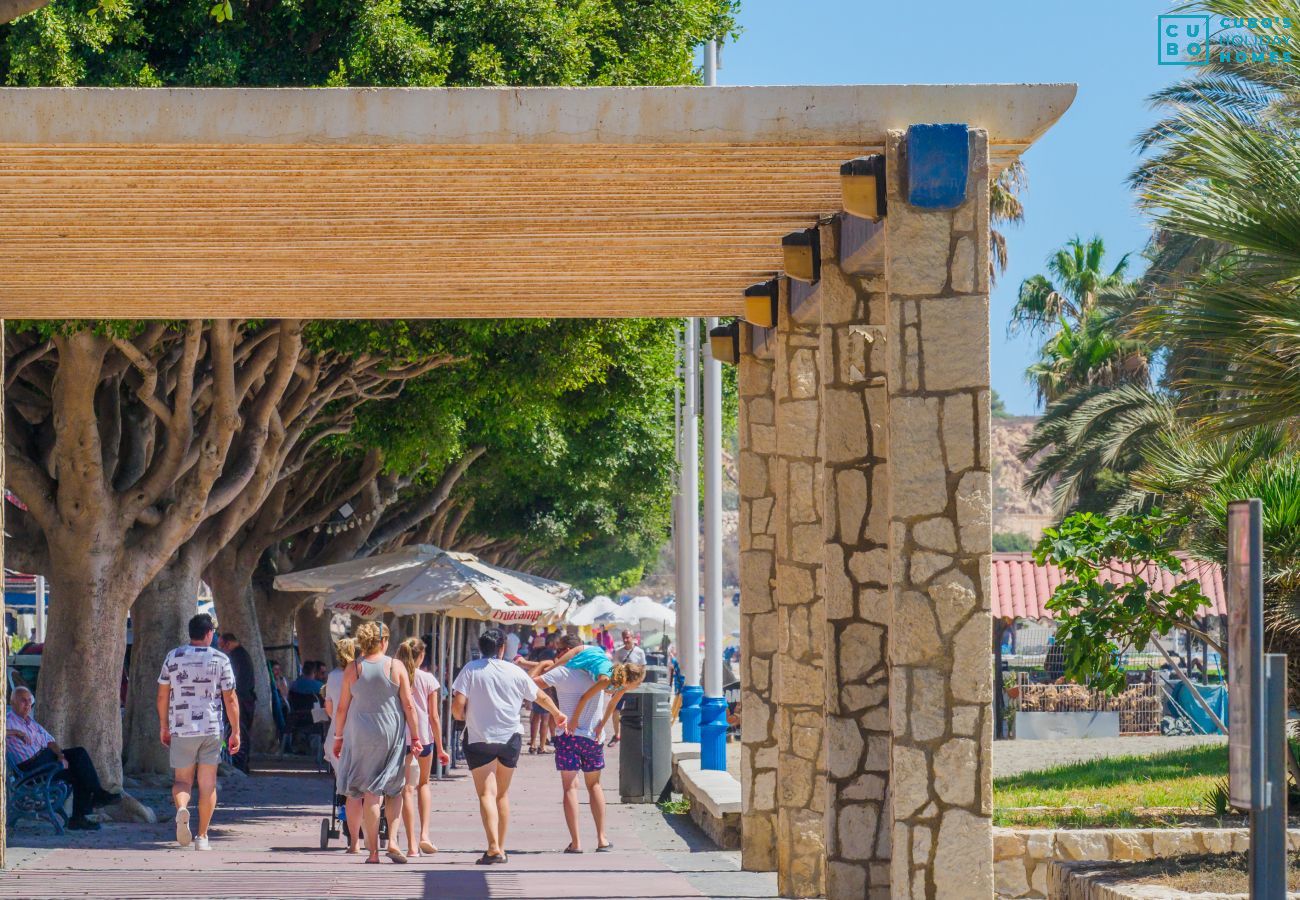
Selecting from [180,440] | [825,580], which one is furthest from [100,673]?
[825,580]

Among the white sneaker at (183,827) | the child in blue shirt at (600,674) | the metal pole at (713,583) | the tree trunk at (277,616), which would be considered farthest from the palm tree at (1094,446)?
the white sneaker at (183,827)

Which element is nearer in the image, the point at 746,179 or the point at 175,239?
the point at 746,179

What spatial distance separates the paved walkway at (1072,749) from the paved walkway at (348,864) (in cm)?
581

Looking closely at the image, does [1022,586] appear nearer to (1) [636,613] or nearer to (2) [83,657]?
(2) [83,657]

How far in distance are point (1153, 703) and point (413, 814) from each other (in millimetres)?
19550

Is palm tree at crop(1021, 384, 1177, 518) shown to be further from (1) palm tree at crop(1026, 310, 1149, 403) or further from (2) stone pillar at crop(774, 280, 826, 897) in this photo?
(2) stone pillar at crop(774, 280, 826, 897)

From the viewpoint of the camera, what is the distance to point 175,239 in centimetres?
999

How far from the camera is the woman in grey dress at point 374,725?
485 inches

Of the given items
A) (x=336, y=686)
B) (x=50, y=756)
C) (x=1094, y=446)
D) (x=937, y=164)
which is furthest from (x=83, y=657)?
(x=1094, y=446)

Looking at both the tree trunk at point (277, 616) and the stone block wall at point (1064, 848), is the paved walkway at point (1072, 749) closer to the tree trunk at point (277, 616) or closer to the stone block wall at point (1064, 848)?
the stone block wall at point (1064, 848)

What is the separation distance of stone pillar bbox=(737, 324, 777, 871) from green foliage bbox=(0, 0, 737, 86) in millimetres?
4469

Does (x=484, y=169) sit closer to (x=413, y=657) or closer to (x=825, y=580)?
(x=825, y=580)

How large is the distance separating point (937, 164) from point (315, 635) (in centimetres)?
2817

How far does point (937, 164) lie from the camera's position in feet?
25.1
